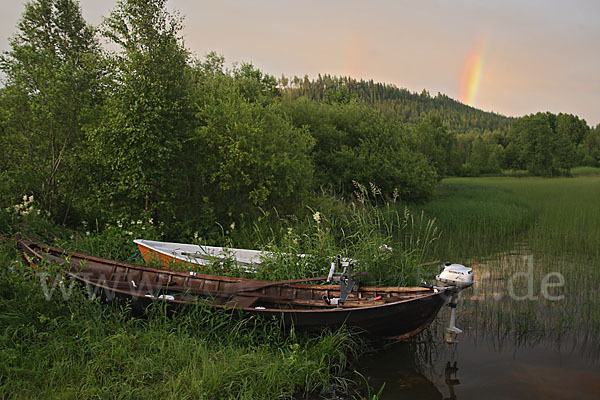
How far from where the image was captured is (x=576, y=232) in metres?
15.4

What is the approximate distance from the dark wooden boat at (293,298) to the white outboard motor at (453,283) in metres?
0.15

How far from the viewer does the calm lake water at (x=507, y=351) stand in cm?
588

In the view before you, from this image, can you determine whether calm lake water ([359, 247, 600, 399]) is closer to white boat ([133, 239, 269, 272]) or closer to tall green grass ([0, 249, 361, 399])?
tall green grass ([0, 249, 361, 399])

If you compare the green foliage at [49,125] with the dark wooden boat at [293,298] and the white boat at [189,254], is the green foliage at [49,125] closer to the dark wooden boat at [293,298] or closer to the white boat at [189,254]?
the white boat at [189,254]

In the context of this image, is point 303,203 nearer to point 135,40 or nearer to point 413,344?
point 135,40

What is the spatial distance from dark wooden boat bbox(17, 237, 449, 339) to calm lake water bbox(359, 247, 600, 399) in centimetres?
62

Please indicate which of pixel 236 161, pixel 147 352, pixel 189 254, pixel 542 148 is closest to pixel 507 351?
pixel 147 352

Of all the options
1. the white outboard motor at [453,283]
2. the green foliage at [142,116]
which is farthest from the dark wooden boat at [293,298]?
the green foliage at [142,116]

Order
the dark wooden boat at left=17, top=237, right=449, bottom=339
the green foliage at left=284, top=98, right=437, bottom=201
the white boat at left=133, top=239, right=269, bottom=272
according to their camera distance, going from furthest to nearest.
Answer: the green foliage at left=284, top=98, right=437, bottom=201 → the white boat at left=133, top=239, right=269, bottom=272 → the dark wooden boat at left=17, top=237, right=449, bottom=339

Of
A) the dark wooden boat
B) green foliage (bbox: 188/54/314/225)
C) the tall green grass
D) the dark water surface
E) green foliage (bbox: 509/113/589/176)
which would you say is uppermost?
green foliage (bbox: 509/113/589/176)

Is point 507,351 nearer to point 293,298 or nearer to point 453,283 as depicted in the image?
point 453,283

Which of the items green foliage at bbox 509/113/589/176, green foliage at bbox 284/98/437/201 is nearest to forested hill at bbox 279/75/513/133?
green foliage at bbox 509/113/589/176

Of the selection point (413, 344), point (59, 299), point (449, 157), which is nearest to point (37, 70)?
point (59, 299)

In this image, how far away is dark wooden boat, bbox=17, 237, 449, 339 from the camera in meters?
6.20
